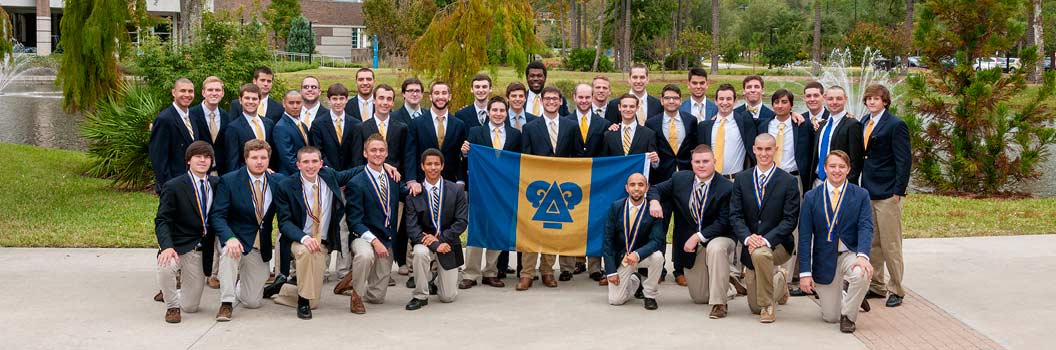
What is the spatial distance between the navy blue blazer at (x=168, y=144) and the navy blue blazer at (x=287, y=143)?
2.28ft

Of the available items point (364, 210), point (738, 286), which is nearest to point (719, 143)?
point (738, 286)

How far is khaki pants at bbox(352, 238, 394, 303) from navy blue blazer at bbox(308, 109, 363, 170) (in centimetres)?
122

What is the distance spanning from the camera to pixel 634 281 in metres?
8.86

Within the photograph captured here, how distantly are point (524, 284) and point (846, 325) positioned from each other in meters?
2.73

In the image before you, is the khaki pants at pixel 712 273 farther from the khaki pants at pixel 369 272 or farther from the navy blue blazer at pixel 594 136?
the khaki pants at pixel 369 272

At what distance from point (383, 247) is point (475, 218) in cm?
130

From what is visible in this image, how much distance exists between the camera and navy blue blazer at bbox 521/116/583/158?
9.77 meters

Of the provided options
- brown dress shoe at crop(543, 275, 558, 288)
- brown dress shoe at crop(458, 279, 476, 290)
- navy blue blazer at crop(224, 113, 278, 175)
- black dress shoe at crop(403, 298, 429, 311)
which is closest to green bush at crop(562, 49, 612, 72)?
brown dress shoe at crop(543, 275, 558, 288)

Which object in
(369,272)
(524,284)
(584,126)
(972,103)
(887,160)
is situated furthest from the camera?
(972,103)

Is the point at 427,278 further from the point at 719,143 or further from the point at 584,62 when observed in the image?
the point at 584,62

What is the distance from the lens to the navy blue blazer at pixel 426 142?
9711mm

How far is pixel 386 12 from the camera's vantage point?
61.3 m

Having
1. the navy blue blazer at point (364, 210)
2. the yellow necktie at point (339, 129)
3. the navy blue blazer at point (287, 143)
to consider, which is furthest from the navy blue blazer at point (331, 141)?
the navy blue blazer at point (364, 210)

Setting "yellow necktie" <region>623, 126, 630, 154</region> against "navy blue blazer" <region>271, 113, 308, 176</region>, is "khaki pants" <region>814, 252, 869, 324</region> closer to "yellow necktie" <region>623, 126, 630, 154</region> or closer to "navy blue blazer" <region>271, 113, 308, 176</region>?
"yellow necktie" <region>623, 126, 630, 154</region>
